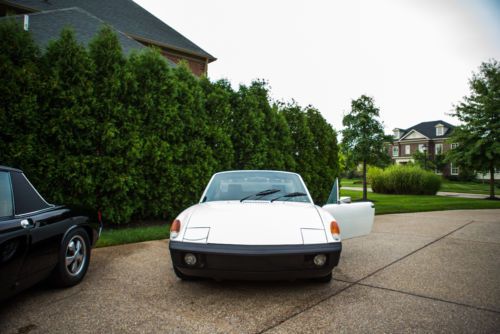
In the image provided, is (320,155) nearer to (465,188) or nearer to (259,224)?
(259,224)

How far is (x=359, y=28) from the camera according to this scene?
11.0m

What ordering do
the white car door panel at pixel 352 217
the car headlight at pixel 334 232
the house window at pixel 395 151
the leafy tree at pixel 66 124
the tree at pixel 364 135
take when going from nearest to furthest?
the car headlight at pixel 334 232
the white car door panel at pixel 352 217
the leafy tree at pixel 66 124
the tree at pixel 364 135
the house window at pixel 395 151

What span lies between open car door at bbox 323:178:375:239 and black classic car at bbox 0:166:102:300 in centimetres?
300

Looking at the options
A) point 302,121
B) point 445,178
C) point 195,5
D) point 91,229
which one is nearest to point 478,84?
point 302,121

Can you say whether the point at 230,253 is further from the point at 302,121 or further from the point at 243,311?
the point at 302,121

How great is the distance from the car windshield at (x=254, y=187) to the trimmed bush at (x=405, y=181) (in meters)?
19.8

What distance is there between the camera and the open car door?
13.5 feet

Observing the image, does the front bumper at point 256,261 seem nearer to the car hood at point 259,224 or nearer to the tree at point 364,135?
the car hood at point 259,224

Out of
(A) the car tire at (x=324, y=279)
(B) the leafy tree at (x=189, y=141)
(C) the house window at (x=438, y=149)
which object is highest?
(C) the house window at (x=438, y=149)

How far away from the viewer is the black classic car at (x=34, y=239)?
7.84 ft

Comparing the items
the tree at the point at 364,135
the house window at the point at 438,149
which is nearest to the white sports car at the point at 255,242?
the tree at the point at 364,135

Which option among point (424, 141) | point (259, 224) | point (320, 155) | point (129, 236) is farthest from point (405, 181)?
point (424, 141)

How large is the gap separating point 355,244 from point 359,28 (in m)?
8.48

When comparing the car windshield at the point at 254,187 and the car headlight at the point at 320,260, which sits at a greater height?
the car windshield at the point at 254,187
